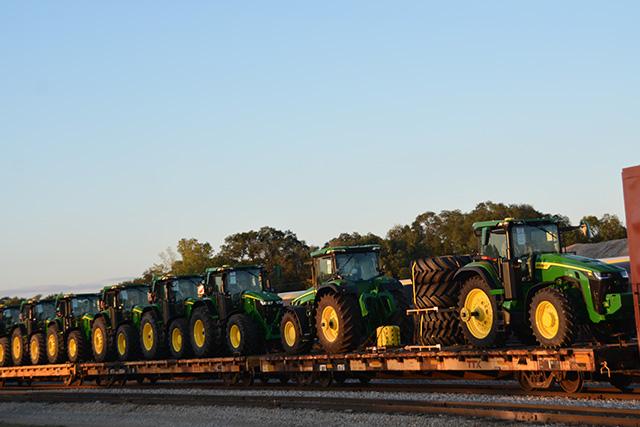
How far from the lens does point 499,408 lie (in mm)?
13383

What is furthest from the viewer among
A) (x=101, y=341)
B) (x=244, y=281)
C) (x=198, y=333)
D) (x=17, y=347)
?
(x=17, y=347)

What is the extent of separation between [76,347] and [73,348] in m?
0.42

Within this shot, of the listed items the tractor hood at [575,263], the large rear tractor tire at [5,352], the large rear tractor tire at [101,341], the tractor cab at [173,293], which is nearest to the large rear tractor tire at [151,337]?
the tractor cab at [173,293]

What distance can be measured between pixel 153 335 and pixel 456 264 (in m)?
12.0

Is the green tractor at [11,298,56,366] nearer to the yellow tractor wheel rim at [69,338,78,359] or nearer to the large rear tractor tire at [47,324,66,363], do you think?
the large rear tractor tire at [47,324,66,363]

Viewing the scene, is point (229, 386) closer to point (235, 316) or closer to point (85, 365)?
point (235, 316)

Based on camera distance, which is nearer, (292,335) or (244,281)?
(292,335)

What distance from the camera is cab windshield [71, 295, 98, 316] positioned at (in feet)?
108

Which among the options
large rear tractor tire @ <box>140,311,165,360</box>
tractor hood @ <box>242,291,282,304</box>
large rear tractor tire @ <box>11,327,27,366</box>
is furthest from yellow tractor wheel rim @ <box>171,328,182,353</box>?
large rear tractor tire @ <box>11,327,27,366</box>

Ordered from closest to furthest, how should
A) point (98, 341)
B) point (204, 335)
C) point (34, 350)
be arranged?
point (204, 335) → point (98, 341) → point (34, 350)

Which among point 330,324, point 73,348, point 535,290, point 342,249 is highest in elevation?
point 342,249

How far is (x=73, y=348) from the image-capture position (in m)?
31.6

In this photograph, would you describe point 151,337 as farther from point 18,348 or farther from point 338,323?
point 18,348

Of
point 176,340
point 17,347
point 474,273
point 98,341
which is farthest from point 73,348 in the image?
point 474,273
